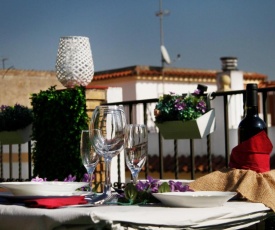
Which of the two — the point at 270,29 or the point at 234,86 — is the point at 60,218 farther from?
the point at 270,29

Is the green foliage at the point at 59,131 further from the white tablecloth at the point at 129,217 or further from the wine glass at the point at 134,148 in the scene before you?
the white tablecloth at the point at 129,217

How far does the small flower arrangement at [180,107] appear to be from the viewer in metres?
3.88

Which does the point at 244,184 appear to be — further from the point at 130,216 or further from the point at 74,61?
the point at 74,61

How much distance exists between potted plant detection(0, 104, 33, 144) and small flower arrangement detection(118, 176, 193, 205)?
342 cm

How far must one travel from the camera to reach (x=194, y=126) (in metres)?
3.89

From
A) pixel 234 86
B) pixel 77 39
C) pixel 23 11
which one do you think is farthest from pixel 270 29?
pixel 77 39

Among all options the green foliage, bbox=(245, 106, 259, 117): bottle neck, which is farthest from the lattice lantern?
bbox=(245, 106, 259, 117): bottle neck

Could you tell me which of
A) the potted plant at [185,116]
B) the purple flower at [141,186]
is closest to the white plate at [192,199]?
the purple flower at [141,186]

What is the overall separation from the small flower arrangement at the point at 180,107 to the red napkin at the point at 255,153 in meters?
1.72

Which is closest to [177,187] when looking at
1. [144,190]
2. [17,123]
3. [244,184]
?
[144,190]

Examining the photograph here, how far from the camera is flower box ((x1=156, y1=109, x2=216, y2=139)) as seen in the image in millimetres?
3899

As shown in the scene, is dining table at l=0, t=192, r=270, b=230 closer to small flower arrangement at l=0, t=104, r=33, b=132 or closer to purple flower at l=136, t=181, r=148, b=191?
purple flower at l=136, t=181, r=148, b=191

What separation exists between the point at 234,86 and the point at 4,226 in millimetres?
13988

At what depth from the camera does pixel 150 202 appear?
1921mm
